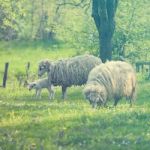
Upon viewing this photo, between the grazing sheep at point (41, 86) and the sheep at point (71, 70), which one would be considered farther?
the grazing sheep at point (41, 86)

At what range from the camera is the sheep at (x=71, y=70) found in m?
29.2

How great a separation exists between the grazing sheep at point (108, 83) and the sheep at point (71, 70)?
6.02 m

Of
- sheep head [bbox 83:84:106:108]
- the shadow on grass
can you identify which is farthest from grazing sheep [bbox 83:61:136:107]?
the shadow on grass

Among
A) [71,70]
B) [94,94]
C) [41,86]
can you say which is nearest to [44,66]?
[41,86]

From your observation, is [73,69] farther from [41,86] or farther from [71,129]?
[71,129]

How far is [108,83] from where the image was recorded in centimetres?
2139

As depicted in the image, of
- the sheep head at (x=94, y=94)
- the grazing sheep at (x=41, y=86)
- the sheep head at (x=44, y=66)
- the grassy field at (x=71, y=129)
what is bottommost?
the grazing sheep at (x=41, y=86)

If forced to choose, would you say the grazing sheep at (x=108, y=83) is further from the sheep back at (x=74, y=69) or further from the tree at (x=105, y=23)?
the tree at (x=105, y=23)

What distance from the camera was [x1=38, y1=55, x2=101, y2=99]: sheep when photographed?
29172 millimetres

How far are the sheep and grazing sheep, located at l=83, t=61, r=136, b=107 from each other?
6021mm

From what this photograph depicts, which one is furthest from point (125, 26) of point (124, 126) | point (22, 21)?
point (22, 21)

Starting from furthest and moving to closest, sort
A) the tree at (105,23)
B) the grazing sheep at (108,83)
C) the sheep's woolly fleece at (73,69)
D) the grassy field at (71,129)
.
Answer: the tree at (105,23)
the sheep's woolly fleece at (73,69)
the grazing sheep at (108,83)
the grassy field at (71,129)

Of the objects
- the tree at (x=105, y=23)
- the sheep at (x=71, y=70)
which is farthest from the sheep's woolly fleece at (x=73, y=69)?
the tree at (x=105, y=23)

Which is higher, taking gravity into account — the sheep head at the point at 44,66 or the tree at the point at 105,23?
the tree at the point at 105,23
